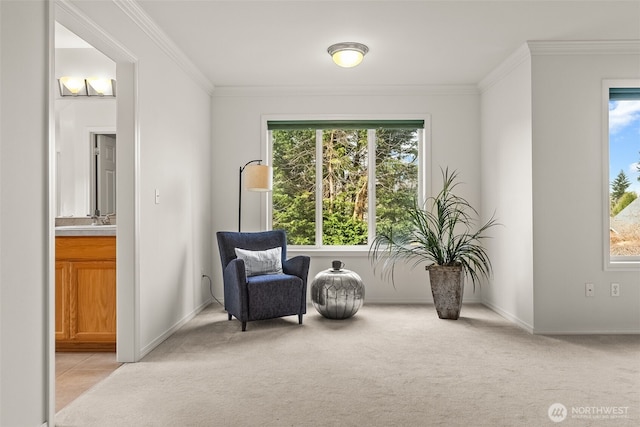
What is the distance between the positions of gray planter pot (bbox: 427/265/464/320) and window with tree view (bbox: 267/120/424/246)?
1.17 metres

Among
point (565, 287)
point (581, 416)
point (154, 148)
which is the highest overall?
point (154, 148)

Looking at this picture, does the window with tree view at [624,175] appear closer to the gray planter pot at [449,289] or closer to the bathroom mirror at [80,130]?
the gray planter pot at [449,289]

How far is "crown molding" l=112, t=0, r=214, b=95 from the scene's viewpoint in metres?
3.04

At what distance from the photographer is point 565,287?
3914 mm

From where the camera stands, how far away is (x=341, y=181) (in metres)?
5.47

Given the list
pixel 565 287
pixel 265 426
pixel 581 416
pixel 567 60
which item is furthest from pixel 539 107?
pixel 265 426

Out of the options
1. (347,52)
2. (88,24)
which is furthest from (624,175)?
(88,24)

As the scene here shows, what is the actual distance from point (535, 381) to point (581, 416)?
452 mm

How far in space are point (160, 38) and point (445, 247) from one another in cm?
316

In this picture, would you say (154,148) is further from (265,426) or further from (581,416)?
(581,416)

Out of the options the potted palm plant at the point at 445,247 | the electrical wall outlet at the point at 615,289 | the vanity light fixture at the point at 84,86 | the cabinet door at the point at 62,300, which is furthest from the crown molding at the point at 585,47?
the cabinet door at the point at 62,300

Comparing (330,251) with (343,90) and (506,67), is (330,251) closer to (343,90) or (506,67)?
(343,90)

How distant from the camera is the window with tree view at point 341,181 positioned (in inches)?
214
